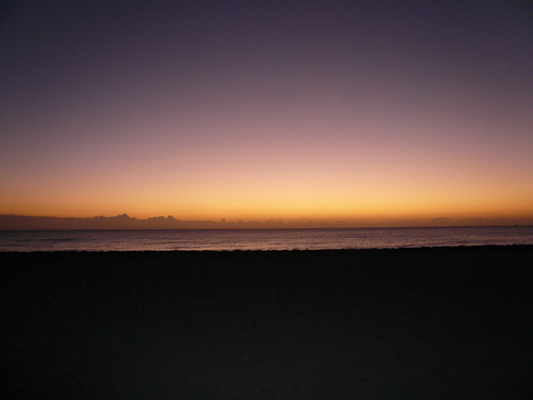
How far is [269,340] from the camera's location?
7078 mm

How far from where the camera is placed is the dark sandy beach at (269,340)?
507cm

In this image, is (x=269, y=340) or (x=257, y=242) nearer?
(x=269, y=340)

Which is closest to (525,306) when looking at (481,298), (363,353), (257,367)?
(481,298)

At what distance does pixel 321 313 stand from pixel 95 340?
5261 mm

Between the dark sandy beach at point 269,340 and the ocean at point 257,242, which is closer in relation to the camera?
the dark sandy beach at point 269,340

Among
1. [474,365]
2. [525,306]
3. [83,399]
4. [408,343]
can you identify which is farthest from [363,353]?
[525,306]

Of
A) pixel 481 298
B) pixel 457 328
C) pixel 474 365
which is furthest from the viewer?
pixel 481 298

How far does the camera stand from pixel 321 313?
9125 millimetres

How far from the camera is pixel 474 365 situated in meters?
5.69

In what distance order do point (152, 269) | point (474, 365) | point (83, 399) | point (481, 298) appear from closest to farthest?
point (83, 399)
point (474, 365)
point (481, 298)
point (152, 269)

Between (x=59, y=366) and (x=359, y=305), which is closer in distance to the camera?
(x=59, y=366)

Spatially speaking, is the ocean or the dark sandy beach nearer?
the dark sandy beach

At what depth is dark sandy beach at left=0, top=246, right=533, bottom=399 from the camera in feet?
16.6

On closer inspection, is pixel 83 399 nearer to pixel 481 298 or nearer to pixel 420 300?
pixel 420 300
